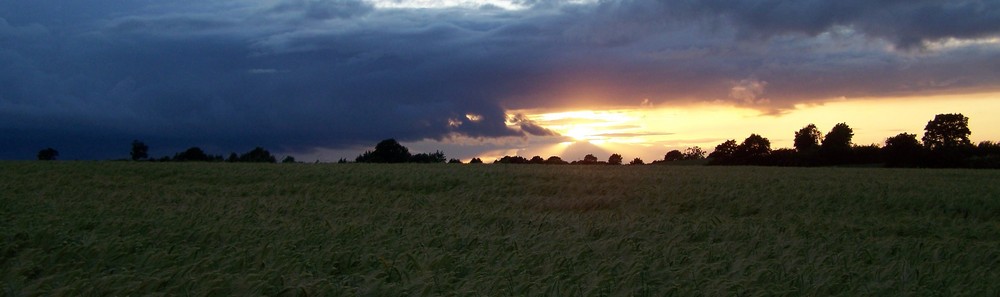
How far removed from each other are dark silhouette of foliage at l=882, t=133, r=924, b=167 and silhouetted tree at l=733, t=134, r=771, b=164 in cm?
782

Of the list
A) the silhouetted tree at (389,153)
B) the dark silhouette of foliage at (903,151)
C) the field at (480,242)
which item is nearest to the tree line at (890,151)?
the dark silhouette of foliage at (903,151)

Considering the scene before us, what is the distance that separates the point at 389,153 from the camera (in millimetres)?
50281

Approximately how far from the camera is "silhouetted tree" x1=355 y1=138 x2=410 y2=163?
4932 cm

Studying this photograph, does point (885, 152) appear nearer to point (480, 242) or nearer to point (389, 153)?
point (389, 153)

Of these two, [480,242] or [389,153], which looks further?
[389,153]

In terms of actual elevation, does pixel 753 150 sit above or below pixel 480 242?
above

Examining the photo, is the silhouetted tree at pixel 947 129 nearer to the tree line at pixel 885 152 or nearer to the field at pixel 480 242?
the tree line at pixel 885 152

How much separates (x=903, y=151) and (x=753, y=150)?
969 centimetres

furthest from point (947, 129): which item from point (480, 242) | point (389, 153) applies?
point (480, 242)

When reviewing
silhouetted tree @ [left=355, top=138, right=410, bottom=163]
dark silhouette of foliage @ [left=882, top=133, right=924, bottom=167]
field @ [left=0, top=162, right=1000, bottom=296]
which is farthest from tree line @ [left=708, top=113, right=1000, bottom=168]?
field @ [left=0, top=162, right=1000, bottom=296]

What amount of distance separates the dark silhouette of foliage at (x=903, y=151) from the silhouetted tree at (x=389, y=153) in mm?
31721

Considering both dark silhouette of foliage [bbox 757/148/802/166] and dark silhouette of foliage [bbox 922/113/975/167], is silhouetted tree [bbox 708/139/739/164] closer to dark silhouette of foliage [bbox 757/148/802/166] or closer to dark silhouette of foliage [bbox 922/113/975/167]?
dark silhouette of foliage [bbox 757/148/802/166]

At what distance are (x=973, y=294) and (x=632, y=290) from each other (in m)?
3.39

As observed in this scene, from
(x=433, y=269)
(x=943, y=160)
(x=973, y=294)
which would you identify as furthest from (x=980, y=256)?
(x=943, y=160)
